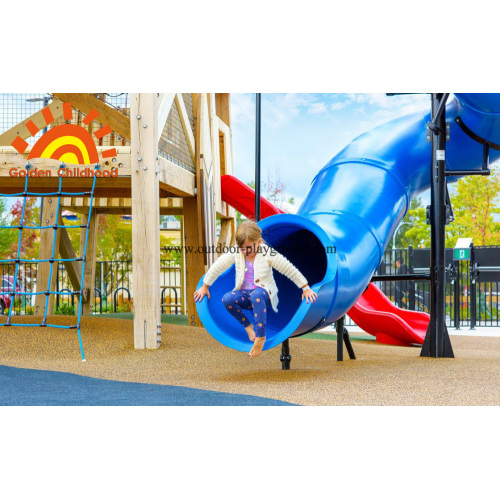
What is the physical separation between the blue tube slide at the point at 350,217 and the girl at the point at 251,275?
177 mm

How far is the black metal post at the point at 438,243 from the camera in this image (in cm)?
683

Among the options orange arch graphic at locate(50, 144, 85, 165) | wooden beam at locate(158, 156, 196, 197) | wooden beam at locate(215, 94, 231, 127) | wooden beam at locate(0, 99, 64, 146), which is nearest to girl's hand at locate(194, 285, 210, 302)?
wooden beam at locate(158, 156, 196, 197)

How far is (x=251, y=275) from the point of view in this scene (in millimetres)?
5230

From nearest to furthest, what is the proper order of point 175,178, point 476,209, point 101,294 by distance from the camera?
point 175,178 → point 101,294 → point 476,209

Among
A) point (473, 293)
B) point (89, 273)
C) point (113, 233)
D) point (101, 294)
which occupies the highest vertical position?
point (113, 233)

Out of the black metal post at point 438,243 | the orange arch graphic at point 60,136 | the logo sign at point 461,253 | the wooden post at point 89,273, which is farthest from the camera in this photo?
the logo sign at point 461,253

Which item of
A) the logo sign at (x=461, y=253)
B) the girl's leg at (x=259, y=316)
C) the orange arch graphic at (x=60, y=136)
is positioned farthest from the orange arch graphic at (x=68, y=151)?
the logo sign at (x=461, y=253)

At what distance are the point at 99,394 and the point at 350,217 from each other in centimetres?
306

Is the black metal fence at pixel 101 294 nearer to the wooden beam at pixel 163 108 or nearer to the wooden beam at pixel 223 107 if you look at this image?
the wooden beam at pixel 223 107

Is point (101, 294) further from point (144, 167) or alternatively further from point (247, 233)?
point (247, 233)

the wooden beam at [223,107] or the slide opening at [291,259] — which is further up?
the wooden beam at [223,107]

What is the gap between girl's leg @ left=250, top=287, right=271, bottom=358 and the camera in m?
4.86

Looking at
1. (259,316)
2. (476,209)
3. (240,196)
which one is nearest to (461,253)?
(240,196)

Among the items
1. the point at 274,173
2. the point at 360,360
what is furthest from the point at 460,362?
the point at 274,173
